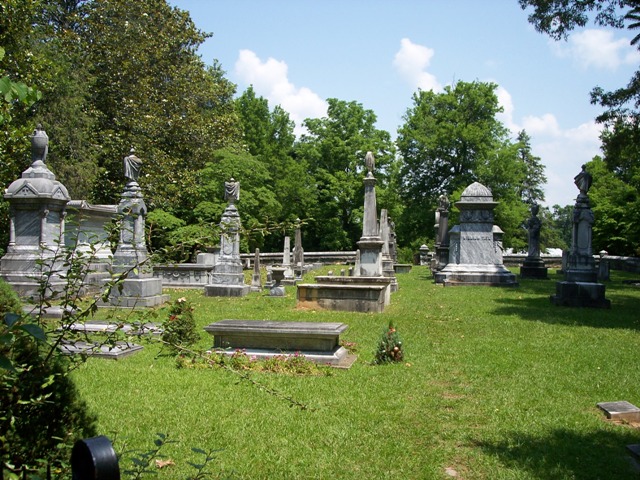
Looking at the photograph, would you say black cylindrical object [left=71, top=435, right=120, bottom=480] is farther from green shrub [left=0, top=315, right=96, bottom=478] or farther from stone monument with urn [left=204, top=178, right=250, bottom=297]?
stone monument with urn [left=204, top=178, right=250, bottom=297]

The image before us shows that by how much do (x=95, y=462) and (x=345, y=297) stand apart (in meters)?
12.7

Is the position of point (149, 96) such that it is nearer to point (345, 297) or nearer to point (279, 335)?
point (345, 297)

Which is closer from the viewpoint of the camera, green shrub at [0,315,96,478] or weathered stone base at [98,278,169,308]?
green shrub at [0,315,96,478]

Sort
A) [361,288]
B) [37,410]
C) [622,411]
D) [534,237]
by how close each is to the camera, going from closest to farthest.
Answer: [37,410] → [622,411] → [361,288] → [534,237]

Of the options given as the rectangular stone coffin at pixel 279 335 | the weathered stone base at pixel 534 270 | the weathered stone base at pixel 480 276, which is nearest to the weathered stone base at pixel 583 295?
the weathered stone base at pixel 480 276

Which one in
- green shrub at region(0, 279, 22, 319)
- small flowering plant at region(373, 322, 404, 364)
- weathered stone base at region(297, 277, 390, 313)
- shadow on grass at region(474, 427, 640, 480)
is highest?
green shrub at region(0, 279, 22, 319)

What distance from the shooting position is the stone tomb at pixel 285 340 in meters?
8.59

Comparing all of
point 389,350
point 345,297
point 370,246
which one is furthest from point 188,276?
point 389,350

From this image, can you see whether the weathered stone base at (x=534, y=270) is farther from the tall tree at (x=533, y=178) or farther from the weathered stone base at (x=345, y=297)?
the tall tree at (x=533, y=178)

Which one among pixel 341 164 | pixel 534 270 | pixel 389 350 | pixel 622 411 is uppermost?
pixel 341 164

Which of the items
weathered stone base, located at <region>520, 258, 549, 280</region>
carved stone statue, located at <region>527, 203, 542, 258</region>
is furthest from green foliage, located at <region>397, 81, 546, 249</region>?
weathered stone base, located at <region>520, 258, 549, 280</region>

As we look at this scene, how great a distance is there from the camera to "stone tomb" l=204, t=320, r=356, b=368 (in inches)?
338

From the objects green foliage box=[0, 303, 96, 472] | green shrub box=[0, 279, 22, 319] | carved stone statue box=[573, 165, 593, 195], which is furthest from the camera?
carved stone statue box=[573, 165, 593, 195]

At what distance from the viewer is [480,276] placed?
73.4ft
